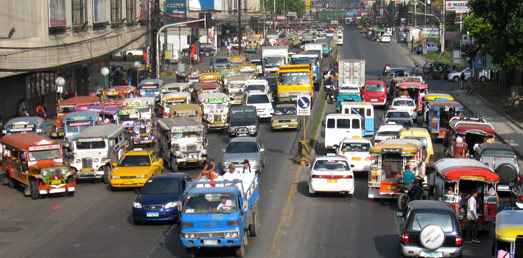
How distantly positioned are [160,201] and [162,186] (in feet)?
3.73

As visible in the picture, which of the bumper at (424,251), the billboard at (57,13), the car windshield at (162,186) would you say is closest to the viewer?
the bumper at (424,251)

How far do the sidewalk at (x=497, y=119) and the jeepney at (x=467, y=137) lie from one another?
5167mm

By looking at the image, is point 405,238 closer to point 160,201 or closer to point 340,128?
point 160,201

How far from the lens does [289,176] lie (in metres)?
33.2

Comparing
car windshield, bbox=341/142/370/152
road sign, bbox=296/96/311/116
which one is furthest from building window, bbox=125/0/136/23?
car windshield, bbox=341/142/370/152

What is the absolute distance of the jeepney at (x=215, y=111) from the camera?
4538cm

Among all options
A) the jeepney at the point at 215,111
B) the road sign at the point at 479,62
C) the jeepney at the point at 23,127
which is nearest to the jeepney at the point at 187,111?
the jeepney at the point at 215,111

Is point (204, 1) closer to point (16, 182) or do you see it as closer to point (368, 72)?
point (368, 72)

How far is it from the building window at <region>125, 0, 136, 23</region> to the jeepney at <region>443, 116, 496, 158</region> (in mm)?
49785

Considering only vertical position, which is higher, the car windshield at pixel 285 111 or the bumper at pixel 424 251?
the car windshield at pixel 285 111

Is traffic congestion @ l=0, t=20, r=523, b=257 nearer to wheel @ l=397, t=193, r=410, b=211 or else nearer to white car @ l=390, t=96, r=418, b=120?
wheel @ l=397, t=193, r=410, b=211

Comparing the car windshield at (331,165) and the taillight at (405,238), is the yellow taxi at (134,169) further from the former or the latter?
the taillight at (405,238)

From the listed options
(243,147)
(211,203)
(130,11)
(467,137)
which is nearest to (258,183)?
(243,147)

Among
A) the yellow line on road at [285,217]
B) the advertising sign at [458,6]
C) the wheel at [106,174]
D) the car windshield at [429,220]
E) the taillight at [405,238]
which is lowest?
the yellow line on road at [285,217]
